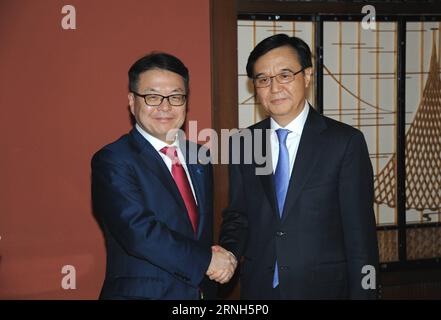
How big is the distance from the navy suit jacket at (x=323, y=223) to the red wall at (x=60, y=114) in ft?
4.27

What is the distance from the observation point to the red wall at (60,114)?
313 cm

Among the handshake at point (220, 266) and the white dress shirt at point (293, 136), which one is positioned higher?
the white dress shirt at point (293, 136)

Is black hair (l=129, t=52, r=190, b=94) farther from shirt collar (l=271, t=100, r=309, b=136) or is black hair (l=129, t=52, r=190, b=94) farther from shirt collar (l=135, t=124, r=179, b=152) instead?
shirt collar (l=271, t=100, r=309, b=136)

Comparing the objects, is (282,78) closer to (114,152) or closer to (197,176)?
(197,176)

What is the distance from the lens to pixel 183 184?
2254 mm

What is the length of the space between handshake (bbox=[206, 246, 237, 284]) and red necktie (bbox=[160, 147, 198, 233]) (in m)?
0.13

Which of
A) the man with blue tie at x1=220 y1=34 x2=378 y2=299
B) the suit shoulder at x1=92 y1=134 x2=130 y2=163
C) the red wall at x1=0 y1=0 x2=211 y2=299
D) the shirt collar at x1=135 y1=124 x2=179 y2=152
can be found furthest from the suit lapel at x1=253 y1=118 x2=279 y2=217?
the red wall at x1=0 y1=0 x2=211 y2=299

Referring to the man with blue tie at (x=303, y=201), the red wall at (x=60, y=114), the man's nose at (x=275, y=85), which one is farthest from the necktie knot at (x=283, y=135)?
the red wall at (x=60, y=114)

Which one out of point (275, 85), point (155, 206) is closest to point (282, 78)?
point (275, 85)

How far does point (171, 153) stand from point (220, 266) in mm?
493

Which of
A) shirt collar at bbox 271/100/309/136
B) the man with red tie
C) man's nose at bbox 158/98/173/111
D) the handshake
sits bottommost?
the handshake

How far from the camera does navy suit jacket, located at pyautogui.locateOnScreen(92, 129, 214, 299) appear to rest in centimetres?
208

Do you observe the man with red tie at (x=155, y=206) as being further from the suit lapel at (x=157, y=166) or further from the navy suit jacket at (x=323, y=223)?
the navy suit jacket at (x=323, y=223)

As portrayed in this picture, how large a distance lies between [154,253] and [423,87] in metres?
2.44
